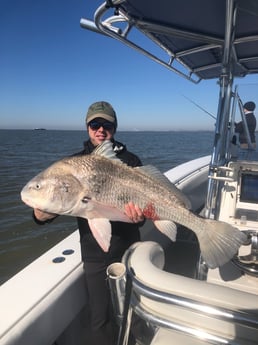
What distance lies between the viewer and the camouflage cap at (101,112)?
266cm

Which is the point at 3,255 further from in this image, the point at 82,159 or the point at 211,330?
the point at 211,330

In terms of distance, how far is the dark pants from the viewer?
267cm

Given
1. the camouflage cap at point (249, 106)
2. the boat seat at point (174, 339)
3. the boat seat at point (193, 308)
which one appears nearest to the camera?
the boat seat at point (193, 308)

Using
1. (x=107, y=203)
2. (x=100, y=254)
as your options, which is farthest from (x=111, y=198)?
(x=100, y=254)

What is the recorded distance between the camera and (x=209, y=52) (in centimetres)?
408

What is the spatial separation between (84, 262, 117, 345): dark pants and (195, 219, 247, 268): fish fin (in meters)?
0.94

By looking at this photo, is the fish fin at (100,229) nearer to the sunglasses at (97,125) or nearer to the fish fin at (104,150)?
the fish fin at (104,150)

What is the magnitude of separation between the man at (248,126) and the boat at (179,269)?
79mm

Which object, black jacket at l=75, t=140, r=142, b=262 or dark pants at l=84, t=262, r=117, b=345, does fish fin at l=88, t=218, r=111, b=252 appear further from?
dark pants at l=84, t=262, r=117, b=345

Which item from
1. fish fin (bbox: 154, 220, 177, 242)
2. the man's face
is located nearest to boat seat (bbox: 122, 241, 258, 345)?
fish fin (bbox: 154, 220, 177, 242)

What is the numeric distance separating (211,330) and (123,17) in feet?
9.42

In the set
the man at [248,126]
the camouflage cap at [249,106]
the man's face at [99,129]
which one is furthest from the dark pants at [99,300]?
the camouflage cap at [249,106]

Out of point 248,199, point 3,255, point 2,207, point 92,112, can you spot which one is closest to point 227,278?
point 248,199

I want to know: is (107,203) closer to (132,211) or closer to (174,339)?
(132,211)
